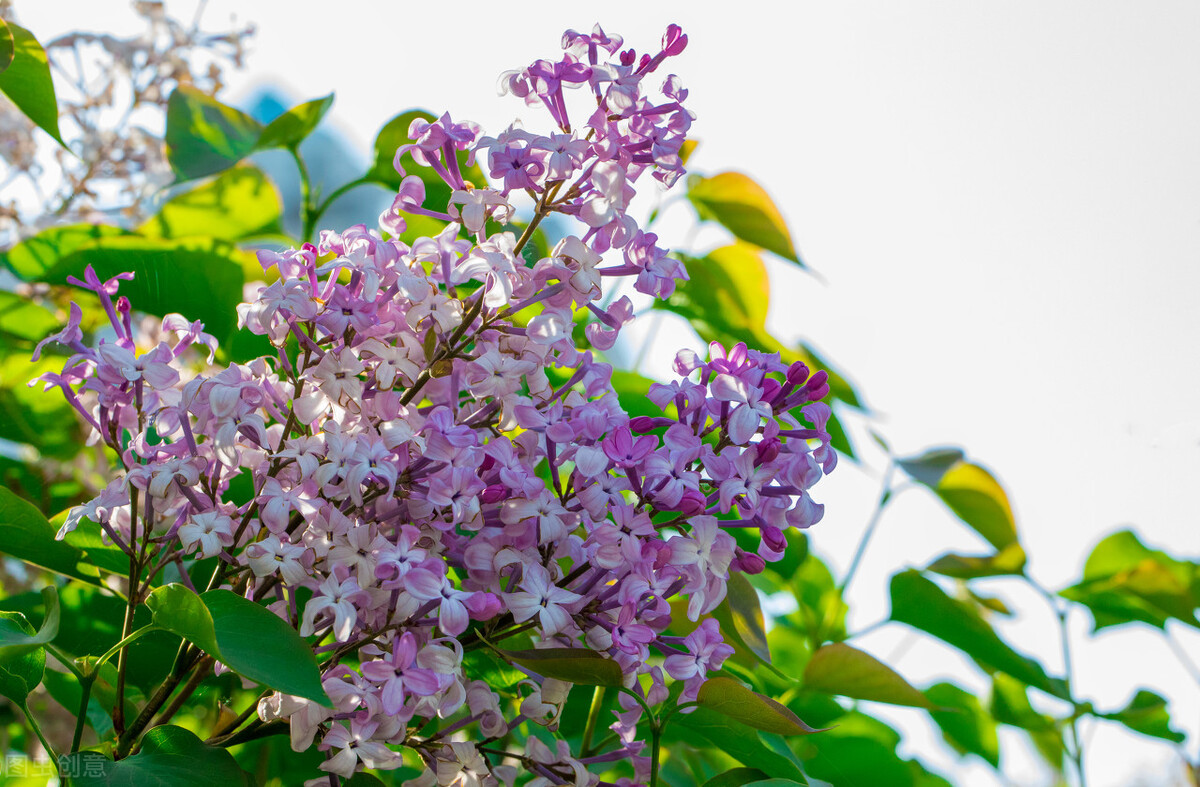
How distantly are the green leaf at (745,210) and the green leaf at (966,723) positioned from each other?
1.32 ft

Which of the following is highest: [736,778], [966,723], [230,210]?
[230,210]

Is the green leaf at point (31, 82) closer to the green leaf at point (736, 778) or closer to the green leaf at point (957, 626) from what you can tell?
the green leaf at point (736, 778)

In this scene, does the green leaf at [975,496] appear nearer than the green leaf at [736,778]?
No

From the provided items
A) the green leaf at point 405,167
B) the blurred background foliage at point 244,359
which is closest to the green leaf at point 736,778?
the blurred background foliage at point 244,359

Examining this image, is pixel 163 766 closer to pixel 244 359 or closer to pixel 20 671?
pixel 20 671

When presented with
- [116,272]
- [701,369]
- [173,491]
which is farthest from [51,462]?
[701,369]

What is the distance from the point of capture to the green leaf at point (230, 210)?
0.58 meters

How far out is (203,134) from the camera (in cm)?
53

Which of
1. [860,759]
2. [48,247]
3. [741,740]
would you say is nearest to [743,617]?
[741,740]

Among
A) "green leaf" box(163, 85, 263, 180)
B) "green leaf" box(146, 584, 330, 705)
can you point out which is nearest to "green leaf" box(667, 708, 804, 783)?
"green leaf" box(146, 584, 330, 705)

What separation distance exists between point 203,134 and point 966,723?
0.73 m

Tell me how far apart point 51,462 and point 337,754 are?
0.42 metres

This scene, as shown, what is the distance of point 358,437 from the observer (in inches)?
10.7

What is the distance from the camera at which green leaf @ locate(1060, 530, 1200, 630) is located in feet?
2.10
